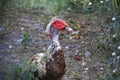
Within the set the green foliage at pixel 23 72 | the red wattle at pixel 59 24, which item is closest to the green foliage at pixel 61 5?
the red wattle at pixel 59 24

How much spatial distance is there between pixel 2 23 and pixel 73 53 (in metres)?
0.93

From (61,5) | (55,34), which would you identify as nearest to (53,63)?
(55,34)

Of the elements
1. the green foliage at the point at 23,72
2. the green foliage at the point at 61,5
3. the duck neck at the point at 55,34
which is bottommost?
the green foliage at the point at 23,72

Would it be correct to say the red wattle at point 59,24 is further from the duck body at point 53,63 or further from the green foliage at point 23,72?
the green foliage at point 23,72

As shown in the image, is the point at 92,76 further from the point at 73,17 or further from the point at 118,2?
the point at 73,17

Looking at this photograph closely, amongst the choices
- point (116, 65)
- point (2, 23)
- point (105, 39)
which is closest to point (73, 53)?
point (105, 39)

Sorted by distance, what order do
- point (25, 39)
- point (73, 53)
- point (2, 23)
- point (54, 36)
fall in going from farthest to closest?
point (2, 23), point (73, 53), point (25, 39), point (54, 36)

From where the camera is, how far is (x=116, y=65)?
11.3 ft

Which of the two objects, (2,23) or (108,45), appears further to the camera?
(2,23)

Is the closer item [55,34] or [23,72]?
[23,72]

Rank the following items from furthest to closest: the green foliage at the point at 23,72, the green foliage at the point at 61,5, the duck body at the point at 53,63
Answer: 1. the green foliage at the point at 61,5
2. the duck body at the point at 53,63
3. the green foliage at the point at 23,72

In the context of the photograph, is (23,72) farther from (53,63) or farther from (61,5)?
(61,5)

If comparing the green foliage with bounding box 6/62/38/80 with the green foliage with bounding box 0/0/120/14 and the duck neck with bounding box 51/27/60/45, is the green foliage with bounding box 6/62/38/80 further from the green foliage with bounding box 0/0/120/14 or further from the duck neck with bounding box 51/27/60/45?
the green foliage with bounding box 0/0/120/14

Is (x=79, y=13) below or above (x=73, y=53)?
above
